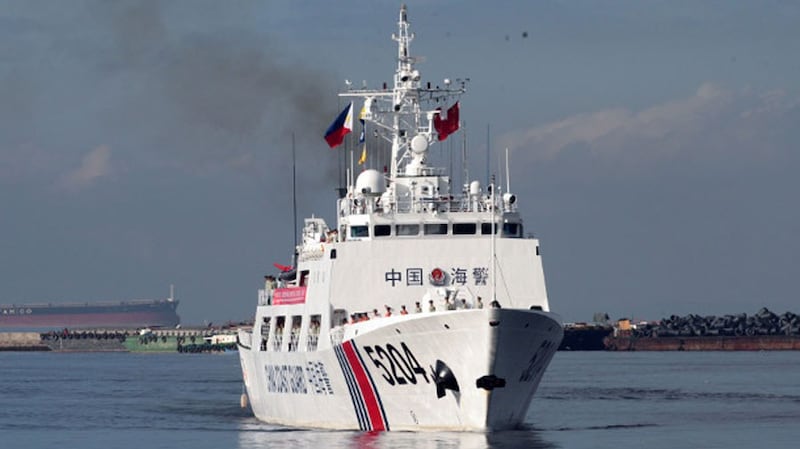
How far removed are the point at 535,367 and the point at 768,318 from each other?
369 feet

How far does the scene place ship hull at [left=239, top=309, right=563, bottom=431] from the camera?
38.3m

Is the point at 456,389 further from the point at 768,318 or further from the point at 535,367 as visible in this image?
the point at 768,318

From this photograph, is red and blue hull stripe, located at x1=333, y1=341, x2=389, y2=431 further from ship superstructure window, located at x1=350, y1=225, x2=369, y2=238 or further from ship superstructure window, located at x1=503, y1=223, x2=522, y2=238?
ship superstructure window, located at x1=503, y1=223, x2=522, y2=238

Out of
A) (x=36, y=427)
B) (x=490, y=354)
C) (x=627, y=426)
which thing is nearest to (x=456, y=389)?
(x=490, y=354)

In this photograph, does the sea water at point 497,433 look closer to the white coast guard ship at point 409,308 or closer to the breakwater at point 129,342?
the white coast guard ship at point 409,308

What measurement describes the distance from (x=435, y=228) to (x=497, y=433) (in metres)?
6.88

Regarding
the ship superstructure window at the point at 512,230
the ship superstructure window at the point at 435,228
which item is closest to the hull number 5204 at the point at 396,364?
the ship superstructure window at the point at 435,228

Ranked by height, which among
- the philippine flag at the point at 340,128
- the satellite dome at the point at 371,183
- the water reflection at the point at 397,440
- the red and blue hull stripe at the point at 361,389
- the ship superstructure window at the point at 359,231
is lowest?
the water reflection at the point at 397,440

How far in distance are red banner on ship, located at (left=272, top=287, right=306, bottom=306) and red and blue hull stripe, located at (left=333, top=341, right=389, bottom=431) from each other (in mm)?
4792

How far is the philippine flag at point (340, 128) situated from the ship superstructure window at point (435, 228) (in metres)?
5.66

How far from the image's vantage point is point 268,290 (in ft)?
173

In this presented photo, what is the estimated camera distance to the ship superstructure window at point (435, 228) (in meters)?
43.8

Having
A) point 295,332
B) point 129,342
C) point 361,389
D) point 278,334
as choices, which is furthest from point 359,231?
point 129,342

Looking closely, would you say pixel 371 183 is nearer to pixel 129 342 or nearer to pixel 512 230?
pixel 512 230
